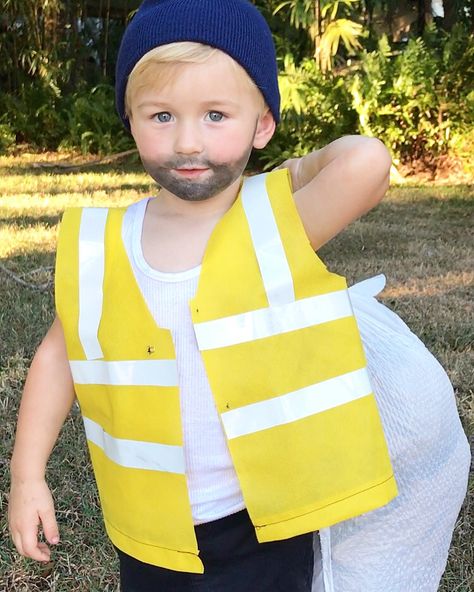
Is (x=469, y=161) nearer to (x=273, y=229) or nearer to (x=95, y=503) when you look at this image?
(x=95, y=503)

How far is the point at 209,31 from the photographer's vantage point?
1.00 meters

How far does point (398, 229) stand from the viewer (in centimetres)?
495

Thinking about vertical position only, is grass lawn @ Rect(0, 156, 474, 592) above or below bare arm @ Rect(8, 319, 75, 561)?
below

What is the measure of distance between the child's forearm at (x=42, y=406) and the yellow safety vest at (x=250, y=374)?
0.27 ft

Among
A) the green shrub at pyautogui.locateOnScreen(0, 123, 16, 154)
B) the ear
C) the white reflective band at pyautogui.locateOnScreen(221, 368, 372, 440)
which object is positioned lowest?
the green shrub at pyautogui.locateOnScreen(0, 123, 16, 154)

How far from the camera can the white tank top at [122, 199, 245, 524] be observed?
1.08 metres

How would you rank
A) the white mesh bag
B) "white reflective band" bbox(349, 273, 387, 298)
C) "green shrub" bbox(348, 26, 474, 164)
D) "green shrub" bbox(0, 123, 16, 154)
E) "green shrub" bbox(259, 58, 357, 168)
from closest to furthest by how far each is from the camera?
the white mesh bag < "white reflective band" bbox(349, 273, 387, 298) < "green shrub" bbox(348, 26, 474, 164) < "green shrub" bbox(259, 58, 357, 168) < "green shrub" bbox(0, 123, 16, 154)

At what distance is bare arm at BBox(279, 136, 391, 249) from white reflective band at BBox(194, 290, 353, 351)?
0.36 feet

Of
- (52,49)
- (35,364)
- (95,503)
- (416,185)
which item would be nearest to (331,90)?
(416,185)

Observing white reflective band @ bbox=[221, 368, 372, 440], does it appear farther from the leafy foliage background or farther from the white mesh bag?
the leafy foliage background

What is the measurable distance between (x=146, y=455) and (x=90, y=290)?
9.9 inches

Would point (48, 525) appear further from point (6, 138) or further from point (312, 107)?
point (6, 138)

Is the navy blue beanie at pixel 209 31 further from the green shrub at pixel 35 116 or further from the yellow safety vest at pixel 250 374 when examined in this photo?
the green shrub at pixel 35 116

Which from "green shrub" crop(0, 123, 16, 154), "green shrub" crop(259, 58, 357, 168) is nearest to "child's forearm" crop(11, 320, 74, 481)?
"green shrub" crop(259, 58, 357, 168)
